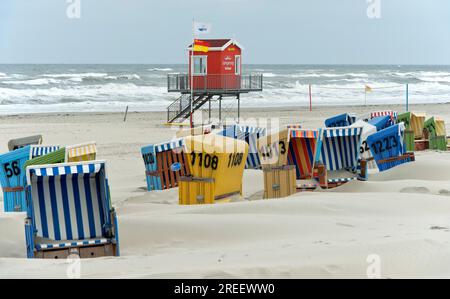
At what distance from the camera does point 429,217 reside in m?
8.45

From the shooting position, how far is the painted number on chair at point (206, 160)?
980cm

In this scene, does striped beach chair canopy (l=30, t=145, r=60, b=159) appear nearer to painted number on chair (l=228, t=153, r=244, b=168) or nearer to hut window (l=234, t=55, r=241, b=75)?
painted number on chair (l=228, t=153, r=244, b=168)

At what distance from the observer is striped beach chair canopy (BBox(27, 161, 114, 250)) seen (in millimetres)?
7492

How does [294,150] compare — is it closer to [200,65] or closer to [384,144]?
[384,144]

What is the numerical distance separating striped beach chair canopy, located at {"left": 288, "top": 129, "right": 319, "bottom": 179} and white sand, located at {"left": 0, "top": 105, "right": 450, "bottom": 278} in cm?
78

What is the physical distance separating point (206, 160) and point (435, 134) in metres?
10.4

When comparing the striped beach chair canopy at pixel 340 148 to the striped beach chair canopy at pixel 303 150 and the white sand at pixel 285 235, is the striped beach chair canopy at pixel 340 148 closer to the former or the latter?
the striped beach chair canopy at pixel 303 150

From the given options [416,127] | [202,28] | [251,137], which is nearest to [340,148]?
[251,137]

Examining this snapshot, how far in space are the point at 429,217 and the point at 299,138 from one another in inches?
153

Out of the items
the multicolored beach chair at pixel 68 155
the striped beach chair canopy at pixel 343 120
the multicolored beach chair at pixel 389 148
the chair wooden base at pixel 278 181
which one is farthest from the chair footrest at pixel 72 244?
the striped beach chair canopy at pixel 343 120

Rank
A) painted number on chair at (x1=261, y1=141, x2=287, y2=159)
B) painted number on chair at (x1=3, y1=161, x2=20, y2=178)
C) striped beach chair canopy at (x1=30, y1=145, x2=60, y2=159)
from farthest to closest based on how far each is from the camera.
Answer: painted number on chair at (x1=261, y1=141, x2=287, y2=159)
striped beach chair canopy at (x1=30, y1=145, x2=60, y2=159)
painted number on chair at (x1=3, y1=161, x2=20, y2=178)

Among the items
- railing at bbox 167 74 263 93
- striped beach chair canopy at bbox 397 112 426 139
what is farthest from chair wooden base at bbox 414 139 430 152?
railing at bbox 167 74 263 93
